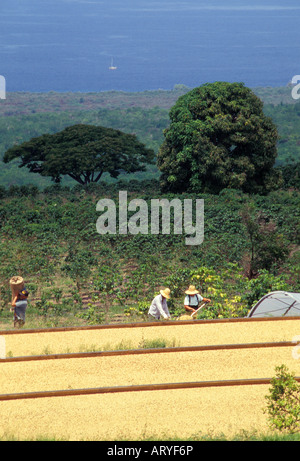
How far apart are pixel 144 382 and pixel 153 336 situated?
210 centimetres

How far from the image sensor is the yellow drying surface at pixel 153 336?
13.6 m

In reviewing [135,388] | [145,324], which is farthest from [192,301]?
[135,388]

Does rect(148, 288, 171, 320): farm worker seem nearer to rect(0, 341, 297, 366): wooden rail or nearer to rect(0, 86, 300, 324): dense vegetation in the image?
rect(0, 86, 300, 324): dense vegetation

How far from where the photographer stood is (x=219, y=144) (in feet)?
106

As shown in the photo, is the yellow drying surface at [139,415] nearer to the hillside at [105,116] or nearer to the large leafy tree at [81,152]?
the large leafy tree at [81,152]

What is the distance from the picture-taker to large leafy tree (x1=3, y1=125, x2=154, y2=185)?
38.1 meters

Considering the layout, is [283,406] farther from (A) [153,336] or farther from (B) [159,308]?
(B) [159,308]

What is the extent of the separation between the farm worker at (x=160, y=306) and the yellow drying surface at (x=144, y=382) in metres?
0.47

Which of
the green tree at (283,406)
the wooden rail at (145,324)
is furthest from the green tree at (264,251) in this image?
the green tree at (283,406)

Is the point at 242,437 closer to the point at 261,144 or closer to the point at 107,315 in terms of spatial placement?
the point at 107,315

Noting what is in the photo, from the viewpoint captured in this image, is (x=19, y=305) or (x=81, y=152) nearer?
(x=19, y=305)

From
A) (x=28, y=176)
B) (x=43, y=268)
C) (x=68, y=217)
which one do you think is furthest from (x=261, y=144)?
(x=28, y=176)

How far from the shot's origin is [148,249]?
22.1m

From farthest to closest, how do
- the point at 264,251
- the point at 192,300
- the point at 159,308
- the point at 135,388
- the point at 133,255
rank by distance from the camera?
the point at 133,255 < the point at 264,251 < the point at 192,300 < the point at 159,308 < the point at 135,388
